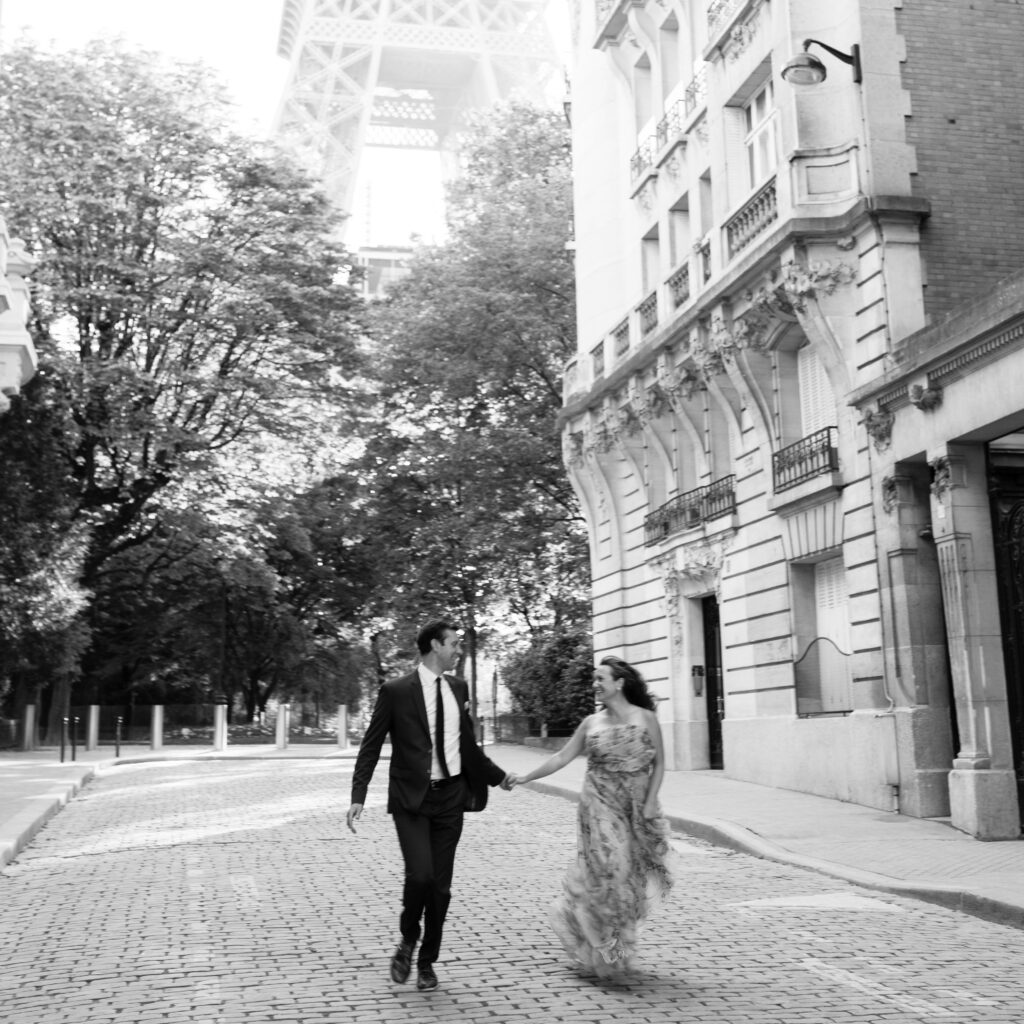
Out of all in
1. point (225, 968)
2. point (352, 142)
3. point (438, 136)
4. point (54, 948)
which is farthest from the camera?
point (438, 136)

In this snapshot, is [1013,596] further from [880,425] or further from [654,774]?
[654,774]

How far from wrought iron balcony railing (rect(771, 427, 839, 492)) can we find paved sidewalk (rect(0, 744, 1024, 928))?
168 inches

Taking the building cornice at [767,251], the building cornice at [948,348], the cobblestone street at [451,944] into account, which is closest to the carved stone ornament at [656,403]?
the building cornice at [767,251]

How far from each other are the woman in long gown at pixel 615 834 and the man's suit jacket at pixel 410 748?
34 cm

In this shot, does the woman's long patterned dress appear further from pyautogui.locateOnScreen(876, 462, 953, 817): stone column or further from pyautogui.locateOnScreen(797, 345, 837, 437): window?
pyautogui.locateOnScreen(797, 345, 837, 437): window

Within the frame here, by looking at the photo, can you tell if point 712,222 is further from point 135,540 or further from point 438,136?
point 438,136

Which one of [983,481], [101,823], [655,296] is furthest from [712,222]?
[101,823]

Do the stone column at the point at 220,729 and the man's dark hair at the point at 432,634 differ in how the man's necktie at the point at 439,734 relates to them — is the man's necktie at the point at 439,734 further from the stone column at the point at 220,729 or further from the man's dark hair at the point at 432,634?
the stone column at the point at 220,729

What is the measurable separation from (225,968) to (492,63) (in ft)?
354

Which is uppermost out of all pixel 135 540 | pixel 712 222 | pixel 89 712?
pixel 712 222

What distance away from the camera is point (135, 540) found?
3838cm

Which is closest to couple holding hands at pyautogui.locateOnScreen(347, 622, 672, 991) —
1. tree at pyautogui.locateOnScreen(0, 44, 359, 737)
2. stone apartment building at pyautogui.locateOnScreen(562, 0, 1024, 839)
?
stone apartment building at pyautogui.locateOnScreen(562, 0, 1024, 839)

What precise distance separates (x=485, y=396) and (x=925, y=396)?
22968mm

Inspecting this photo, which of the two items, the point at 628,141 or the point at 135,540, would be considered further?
the point at 135,540
